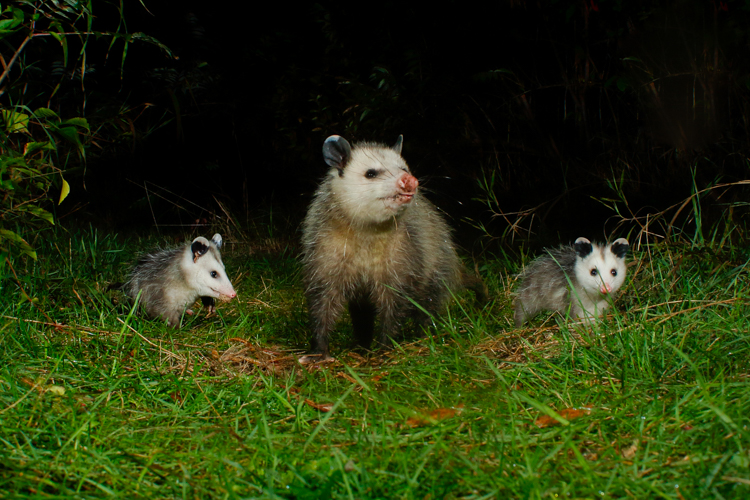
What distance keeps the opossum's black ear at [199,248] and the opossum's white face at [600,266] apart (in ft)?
6.57

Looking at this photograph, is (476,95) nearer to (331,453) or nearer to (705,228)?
(705,228)

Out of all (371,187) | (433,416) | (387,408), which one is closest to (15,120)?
(371,187)

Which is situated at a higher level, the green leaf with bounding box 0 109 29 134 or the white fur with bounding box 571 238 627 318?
the green leaf with bounding box 0 109 29 134

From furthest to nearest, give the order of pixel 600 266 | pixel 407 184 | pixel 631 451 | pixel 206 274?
pixel 206 274 < pixel 600 266 < pixel 407 184 < pixel 631 451

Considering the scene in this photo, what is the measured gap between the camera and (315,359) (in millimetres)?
2750

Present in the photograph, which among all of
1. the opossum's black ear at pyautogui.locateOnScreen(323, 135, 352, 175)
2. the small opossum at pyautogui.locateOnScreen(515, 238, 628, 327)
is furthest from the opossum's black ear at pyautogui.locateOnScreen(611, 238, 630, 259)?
the opossum's black ear at pyautogui.locateOnScreen(323, 135, 352, 175)

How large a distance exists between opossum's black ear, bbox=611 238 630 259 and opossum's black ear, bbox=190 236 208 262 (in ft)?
7.13

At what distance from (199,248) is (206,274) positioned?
0.16 m

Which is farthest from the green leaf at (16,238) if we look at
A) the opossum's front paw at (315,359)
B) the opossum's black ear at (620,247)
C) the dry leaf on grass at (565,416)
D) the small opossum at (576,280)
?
the opossum's black ear at (620,247)

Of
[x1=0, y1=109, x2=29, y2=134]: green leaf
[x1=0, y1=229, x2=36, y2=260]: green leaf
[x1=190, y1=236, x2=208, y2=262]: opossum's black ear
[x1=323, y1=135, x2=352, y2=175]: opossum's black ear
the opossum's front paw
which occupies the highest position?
[x1=0, y1=109, x2=29, y2=134]: green leaf

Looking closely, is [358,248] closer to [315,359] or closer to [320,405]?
[315,359]

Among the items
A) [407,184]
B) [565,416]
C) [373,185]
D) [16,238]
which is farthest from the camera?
[373,185]

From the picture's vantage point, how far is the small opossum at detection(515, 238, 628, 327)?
305 cm

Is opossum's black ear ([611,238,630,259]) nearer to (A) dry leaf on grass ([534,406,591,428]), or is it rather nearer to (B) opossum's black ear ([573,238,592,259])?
(B) opossum's black ear ([573,238,592,259])
